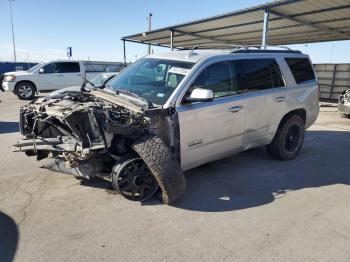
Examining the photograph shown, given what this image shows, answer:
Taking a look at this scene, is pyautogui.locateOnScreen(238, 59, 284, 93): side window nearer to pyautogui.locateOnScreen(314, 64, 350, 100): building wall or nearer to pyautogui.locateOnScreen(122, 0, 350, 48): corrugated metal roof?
pyautogui.locateOnScreen(122, 0, 350, 48): corrugated metal roof

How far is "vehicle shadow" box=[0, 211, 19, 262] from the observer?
3.06 meters

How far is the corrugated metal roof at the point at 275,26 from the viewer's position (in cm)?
1119

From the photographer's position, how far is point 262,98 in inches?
209

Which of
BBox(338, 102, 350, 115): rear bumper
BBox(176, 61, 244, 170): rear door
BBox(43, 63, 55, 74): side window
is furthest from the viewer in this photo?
BBox(43, 63, 55, 74): side window

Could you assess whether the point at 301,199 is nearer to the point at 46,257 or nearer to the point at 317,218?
the point at 317,218

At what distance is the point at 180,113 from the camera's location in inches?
165

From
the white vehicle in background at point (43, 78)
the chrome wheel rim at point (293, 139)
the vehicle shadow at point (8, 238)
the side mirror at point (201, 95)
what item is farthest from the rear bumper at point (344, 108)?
the white vehicle in background at point (43, 78)

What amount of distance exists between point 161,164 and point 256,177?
2.02 m

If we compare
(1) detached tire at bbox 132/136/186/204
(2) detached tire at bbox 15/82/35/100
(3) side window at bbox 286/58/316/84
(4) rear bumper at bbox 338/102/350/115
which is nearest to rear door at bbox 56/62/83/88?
(2) detached tire at bbox 15/82/35/100

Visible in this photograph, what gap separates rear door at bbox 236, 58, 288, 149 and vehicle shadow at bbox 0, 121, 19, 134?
21.0 feet

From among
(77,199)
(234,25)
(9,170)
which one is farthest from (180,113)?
(234,25)

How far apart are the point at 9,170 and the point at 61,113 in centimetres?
214

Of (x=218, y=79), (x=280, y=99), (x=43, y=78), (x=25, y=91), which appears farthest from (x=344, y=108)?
(x=25, y=91)

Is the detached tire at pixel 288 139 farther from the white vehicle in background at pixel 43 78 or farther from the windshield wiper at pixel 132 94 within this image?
the white vehicle in background at pixel 43 78
